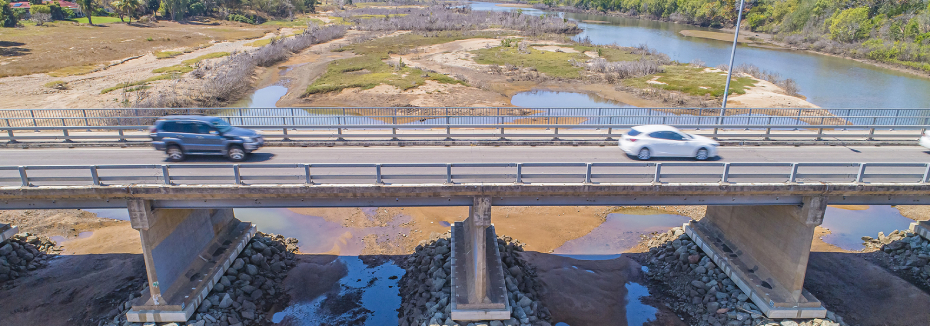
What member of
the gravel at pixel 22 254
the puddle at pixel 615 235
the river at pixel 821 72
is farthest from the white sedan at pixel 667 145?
the river at pixel 821 72

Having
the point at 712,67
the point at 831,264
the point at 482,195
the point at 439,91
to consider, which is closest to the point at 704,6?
the point at 712,67

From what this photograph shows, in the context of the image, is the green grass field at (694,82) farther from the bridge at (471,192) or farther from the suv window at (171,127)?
the suv window at (171,127)

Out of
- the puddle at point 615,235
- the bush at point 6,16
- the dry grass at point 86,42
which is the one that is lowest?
the puddle at point 615,235

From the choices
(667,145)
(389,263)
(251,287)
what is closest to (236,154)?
(251,287)

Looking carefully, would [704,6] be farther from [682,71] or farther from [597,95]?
[597,95]

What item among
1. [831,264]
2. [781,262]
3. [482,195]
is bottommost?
[831,264]

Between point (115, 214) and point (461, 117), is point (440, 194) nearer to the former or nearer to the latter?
point (461, 117)
